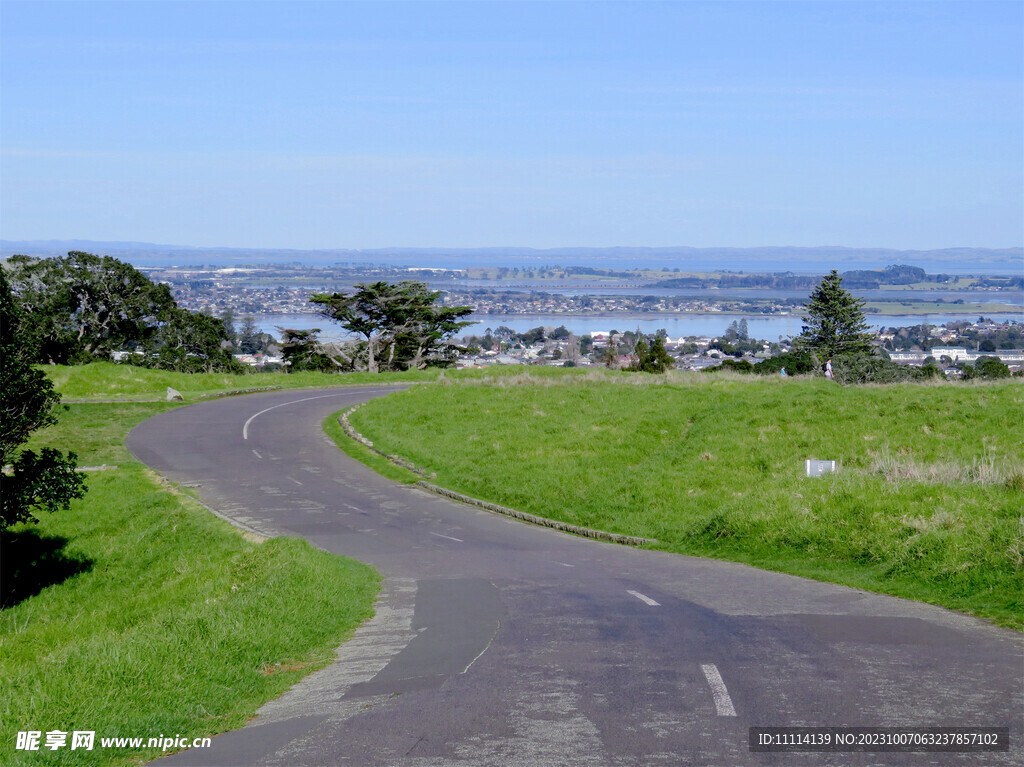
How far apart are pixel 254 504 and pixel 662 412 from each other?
517 inches

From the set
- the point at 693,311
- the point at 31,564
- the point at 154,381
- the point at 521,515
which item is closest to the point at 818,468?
the point at 521,515

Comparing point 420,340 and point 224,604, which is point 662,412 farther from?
point 420,340

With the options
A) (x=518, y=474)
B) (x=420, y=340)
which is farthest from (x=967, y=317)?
(x=518, y=474)

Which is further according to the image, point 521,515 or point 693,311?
point 693,311

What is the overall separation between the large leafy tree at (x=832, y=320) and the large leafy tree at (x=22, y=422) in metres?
57.3

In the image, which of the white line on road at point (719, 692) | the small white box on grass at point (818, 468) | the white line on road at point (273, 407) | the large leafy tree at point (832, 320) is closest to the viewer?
the white line on road at point (719, 692)

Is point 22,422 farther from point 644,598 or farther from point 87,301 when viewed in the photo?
point 87,301

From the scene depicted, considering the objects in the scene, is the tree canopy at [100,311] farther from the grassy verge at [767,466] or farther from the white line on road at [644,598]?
the white line on road at [644,598]

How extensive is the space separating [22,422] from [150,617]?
5.54 meters

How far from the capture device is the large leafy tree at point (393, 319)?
2591 inches

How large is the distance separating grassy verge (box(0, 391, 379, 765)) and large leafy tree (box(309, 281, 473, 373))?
38.7 metres

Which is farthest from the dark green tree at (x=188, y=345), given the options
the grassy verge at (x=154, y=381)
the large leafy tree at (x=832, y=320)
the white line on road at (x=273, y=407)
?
the large leafy tree at (x=832, y=320)

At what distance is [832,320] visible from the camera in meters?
71.2

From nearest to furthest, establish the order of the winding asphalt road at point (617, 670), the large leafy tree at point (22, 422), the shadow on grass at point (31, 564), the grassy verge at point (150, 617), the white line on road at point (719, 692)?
the winding asphalt road at point (617, 670)
the white line on road at point (719, 692)
the grassy verge at point (150, 617)
the large leafy tree at point (22, 422)
the shadow on grass at point (31, 564)
